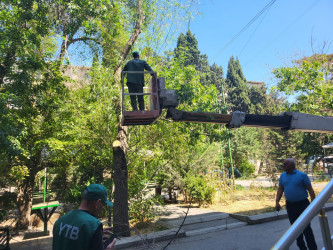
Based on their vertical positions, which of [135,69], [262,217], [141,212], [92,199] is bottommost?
[262,217]

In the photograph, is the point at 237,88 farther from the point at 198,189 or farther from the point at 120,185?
the point at 120,185

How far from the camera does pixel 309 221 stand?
1622 millimetres

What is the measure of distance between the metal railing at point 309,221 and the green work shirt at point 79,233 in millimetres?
1360

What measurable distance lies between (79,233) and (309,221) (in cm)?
172

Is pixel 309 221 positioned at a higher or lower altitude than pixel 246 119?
lower

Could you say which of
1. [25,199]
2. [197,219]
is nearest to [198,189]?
[197,219]

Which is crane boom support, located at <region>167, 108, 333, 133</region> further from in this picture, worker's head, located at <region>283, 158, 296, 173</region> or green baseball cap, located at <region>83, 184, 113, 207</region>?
green baseball cap, located at <region>83, 184, 113, 207</region>

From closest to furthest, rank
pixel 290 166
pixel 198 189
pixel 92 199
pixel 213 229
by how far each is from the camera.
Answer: pixel 92 199, pixel 290 166, pixel 213 229, pixel 198 189

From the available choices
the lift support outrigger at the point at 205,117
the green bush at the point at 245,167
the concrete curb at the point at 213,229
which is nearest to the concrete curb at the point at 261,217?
the concrete curb at the point at 213,229

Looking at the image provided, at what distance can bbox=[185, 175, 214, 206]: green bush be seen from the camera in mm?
11812

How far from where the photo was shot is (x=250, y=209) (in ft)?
33.6

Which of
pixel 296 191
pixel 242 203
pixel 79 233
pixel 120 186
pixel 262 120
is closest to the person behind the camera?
pixel 79 233

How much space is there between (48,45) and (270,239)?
34.7ft

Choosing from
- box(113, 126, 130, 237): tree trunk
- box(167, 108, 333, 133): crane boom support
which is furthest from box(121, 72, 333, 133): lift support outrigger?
box(113, 126, 130, 237): tree trunk
